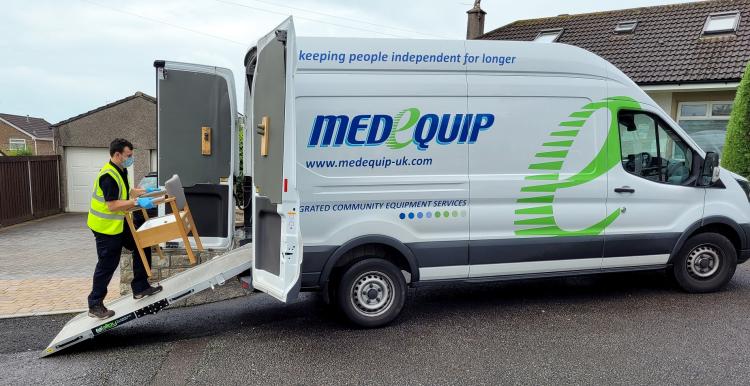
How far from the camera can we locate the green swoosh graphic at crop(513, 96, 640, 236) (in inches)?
209

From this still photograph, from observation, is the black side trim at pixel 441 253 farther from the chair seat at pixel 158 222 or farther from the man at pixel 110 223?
the man at pixel 110 223

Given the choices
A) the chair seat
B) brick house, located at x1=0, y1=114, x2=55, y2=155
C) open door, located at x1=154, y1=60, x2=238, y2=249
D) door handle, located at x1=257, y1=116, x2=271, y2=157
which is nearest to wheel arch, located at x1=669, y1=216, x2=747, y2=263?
door handle, located at x1=257, y1=116, x2=271, y2=157

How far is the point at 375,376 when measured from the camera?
4062 millimetres

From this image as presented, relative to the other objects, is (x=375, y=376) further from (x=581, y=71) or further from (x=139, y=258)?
(x=581, y=71)

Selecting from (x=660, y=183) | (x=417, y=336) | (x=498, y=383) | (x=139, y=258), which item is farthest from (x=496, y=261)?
(x=139, y=258)

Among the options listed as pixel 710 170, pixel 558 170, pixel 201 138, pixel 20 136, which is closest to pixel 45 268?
pixel 201 138

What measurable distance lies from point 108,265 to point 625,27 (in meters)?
14.8

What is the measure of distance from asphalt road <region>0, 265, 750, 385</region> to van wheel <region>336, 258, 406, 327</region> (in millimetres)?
144

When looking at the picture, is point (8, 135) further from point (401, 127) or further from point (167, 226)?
point (401, 127)

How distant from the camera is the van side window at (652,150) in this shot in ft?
18.4

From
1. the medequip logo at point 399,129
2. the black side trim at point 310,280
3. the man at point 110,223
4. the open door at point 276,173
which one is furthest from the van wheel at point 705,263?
the man at point 110,223

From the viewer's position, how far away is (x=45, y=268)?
8.84 m

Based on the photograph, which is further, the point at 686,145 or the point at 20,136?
the point at 20,136

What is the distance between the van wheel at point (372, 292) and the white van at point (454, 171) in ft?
0.04
